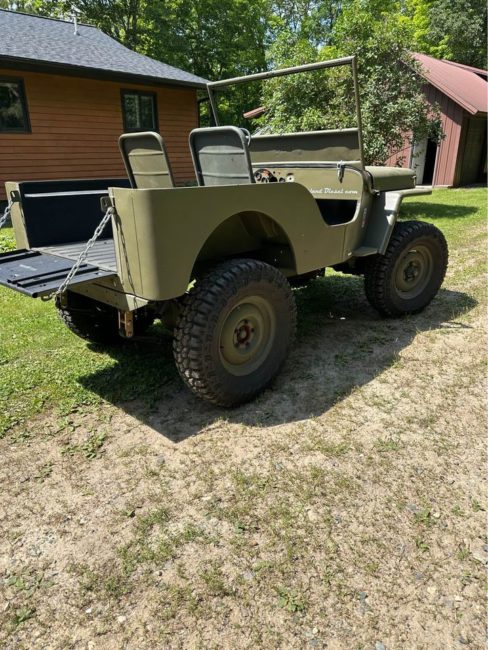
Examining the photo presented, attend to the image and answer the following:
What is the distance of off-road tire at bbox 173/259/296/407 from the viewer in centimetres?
266

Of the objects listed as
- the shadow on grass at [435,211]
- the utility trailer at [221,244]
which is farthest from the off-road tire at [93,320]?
the shadow on grass at [435,211]

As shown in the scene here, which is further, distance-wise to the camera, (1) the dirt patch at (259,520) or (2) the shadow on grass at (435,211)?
(2) the shadow on grass at (435,211)

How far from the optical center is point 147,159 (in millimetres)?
3031

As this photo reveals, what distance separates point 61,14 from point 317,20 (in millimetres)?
14625

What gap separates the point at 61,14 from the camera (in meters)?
24.0

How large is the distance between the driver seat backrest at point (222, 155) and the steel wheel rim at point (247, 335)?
0.78 meters

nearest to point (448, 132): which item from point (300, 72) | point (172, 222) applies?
point (300, 72)

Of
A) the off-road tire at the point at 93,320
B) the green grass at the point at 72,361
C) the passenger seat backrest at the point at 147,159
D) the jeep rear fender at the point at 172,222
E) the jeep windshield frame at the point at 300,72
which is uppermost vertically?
the jeep windshield frame at the point at 300,72

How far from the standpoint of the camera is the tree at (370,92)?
30.8 ft

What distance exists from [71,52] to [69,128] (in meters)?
1.66

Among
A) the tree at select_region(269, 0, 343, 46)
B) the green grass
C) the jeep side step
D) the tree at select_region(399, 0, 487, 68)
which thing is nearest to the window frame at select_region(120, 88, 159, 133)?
the green grass

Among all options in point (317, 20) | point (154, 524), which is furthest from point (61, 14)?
point (154, 524)

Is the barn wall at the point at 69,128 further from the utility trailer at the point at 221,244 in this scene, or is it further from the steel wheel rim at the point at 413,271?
the steel wheel rim at the point at 413,271

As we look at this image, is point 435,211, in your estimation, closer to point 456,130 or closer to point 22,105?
point 456,130
